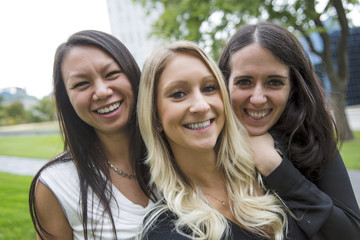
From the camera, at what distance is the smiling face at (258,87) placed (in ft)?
6.85

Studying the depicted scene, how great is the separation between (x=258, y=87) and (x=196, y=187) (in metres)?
0.86

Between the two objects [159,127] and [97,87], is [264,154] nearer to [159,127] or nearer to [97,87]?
[159,127]

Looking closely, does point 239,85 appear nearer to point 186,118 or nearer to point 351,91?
point 186,118

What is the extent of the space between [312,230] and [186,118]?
106 centimetres

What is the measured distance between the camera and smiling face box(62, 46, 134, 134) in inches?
79.6

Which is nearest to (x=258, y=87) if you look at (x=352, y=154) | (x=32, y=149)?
(x=352, y=154)

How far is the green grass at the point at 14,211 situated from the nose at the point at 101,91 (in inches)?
114

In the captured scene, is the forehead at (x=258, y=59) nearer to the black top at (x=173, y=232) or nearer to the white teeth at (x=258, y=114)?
the white teeth at (x=258, y=114)

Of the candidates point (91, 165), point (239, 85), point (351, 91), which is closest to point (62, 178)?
point (91, 165)

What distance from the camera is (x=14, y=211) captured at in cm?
469

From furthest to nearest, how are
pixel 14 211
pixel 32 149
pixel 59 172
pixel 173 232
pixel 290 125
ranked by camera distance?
pixel 32 149 < pixel 14 211 < pixel 290 125 < pixel 59 172 < pixel 173 232

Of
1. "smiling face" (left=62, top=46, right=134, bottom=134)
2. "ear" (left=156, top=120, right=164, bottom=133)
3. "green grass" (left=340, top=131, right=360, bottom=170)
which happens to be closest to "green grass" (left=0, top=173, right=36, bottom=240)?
"smiling face" (left=62, top=46, right=134, bottom=134)

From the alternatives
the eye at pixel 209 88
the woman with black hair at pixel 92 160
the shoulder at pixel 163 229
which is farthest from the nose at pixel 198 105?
the shoulder at pixel 163 229

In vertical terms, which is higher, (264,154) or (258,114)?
(258,114)
